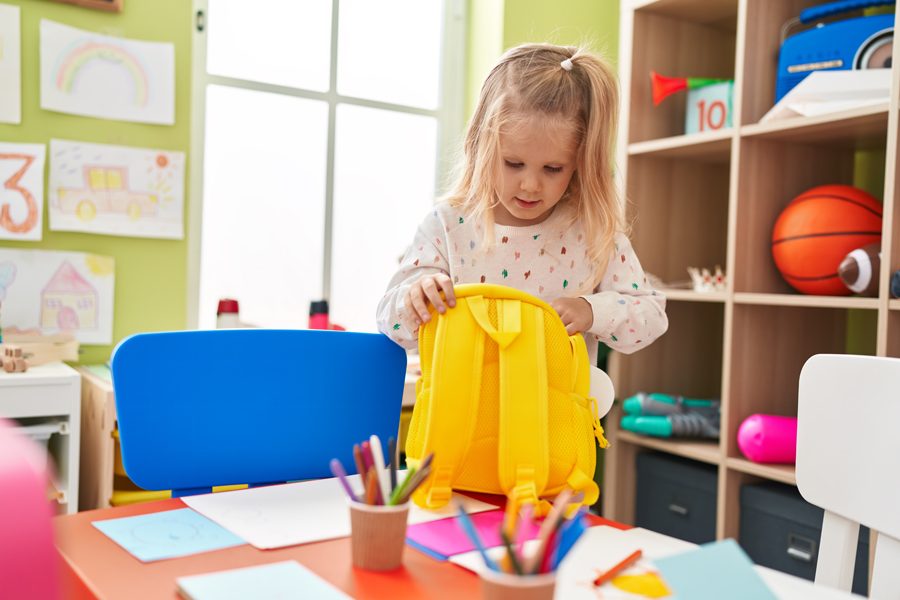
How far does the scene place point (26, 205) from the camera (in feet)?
6.87

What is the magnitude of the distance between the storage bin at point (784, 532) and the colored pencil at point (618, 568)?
1.31 meters

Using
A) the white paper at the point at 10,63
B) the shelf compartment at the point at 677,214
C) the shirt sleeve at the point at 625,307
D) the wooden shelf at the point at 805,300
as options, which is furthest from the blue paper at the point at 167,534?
the shelf compartment at the point at 677,214

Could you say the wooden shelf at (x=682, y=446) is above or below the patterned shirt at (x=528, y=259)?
below

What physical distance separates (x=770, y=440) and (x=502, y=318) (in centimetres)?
133

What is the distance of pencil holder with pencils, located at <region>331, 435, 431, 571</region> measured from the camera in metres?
0.65

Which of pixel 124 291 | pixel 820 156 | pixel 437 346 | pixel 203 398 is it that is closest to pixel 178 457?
pixel 203 398

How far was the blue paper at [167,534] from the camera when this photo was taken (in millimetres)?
678

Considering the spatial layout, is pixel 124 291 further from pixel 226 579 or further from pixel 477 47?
pixel 226 579

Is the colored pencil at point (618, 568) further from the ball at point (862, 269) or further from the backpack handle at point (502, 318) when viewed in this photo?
the ball at point (862, 269)

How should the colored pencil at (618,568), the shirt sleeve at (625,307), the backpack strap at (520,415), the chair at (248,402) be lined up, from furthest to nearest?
the shirt sleeve at (625,307), the chair at (248,402), the backpack strap at (520,415), the colored pencil at (618,568)

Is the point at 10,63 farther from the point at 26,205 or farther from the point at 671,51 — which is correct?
the point at 671,51

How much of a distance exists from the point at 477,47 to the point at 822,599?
2.52 meters

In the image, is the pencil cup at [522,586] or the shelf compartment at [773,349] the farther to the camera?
the shelf compartment at [773,349]

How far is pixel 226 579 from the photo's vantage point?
600 mm
